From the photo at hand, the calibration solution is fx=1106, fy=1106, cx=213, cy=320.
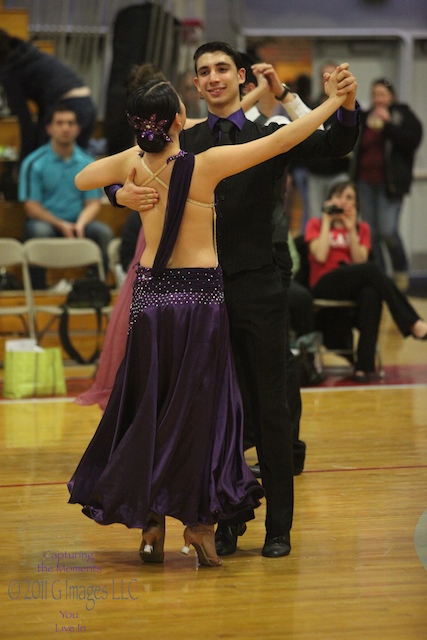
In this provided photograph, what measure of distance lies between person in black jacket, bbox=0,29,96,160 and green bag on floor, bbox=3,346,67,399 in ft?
8.77

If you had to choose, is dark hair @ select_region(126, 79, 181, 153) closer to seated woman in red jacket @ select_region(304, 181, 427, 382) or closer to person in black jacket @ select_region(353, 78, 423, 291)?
seated woman in red jacket @ select_region(304, 181, 427, 382)

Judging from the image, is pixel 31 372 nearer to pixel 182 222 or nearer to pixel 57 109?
pixel 57 109

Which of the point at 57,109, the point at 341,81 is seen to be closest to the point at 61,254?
the point at 57,109

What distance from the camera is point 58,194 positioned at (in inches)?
340

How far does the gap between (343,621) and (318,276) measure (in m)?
4.69

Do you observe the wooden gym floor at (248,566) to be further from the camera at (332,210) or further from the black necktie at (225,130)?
the camera at (332,210)

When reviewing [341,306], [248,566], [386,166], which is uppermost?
[386,166]

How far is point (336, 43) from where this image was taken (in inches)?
540

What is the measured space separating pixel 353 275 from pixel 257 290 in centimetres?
373

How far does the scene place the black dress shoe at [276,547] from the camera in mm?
3723

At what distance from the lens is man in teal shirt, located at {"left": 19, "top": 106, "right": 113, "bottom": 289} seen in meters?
8.50

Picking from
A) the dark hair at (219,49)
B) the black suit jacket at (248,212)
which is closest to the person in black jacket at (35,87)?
the dark hair at (219,49)

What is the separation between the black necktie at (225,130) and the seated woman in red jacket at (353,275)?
12.1ft

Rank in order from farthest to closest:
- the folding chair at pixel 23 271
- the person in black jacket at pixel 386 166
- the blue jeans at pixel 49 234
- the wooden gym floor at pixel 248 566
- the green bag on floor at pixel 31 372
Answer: the person in black jacket at pixel 386 166, the blue jeans at pixel 49 234, the folding chair at pixel 23 271, the green bag on floor at pixel 31 372, the wooden gym floor at pixel 248 566
